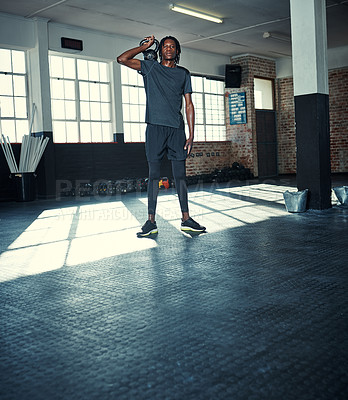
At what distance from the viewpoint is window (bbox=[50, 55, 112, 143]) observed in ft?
31.9

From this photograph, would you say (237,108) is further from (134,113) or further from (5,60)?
(5,60)

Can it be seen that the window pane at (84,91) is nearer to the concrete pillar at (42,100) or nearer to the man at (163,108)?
the concrete pillar at (42,100)

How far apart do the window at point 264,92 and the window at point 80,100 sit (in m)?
6.02

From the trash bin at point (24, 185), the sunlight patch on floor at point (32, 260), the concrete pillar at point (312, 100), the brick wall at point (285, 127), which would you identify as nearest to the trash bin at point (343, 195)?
the concrete pillar at point (312, 100)

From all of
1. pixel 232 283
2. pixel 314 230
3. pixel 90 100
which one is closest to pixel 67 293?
pixel 232 283

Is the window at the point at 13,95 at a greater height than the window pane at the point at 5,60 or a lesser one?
lesser

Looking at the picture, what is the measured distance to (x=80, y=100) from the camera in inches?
396

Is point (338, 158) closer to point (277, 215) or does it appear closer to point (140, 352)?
Answer: point (277, 215)

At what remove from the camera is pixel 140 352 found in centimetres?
167

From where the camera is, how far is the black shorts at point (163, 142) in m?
4.20

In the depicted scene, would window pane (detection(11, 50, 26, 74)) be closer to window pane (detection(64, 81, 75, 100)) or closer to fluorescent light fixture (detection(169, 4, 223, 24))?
window pane (detection(64, 81, 75, 100))

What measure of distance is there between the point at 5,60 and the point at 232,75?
6785 millimetres

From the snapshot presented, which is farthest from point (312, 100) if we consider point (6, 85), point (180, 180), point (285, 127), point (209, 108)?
point (285, 127)

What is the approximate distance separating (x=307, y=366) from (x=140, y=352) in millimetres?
591
